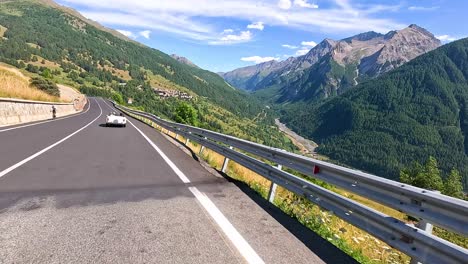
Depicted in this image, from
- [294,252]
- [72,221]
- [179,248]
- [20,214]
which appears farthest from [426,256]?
[20,214]

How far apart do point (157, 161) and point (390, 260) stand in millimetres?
6926

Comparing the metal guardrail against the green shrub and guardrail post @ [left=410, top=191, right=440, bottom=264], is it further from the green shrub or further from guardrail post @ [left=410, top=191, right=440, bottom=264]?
the green shrub

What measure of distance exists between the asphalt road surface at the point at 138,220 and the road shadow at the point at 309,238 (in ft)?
0.05

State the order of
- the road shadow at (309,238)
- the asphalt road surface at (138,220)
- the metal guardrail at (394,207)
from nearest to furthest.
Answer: the metal guardrail at (394,207)
the asphalt road surface at (138,220)
the road shadow at (309,238)

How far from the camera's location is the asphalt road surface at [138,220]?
4254 millimetres

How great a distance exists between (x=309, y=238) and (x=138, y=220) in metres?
2.36

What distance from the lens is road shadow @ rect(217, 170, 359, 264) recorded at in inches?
187

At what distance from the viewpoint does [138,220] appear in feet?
17.7

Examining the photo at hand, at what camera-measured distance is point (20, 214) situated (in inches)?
212

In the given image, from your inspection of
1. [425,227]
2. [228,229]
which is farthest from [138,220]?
[425,227]

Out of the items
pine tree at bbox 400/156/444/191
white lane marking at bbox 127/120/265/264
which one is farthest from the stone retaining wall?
pine tree at bbox 400/156/444/191

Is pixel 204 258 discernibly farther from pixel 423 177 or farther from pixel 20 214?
pixel 423 177

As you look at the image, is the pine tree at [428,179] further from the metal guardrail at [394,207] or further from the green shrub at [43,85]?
the metal guardrail at [394,207]

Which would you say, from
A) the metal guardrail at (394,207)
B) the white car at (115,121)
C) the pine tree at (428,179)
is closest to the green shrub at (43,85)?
the white car at (115,121)
